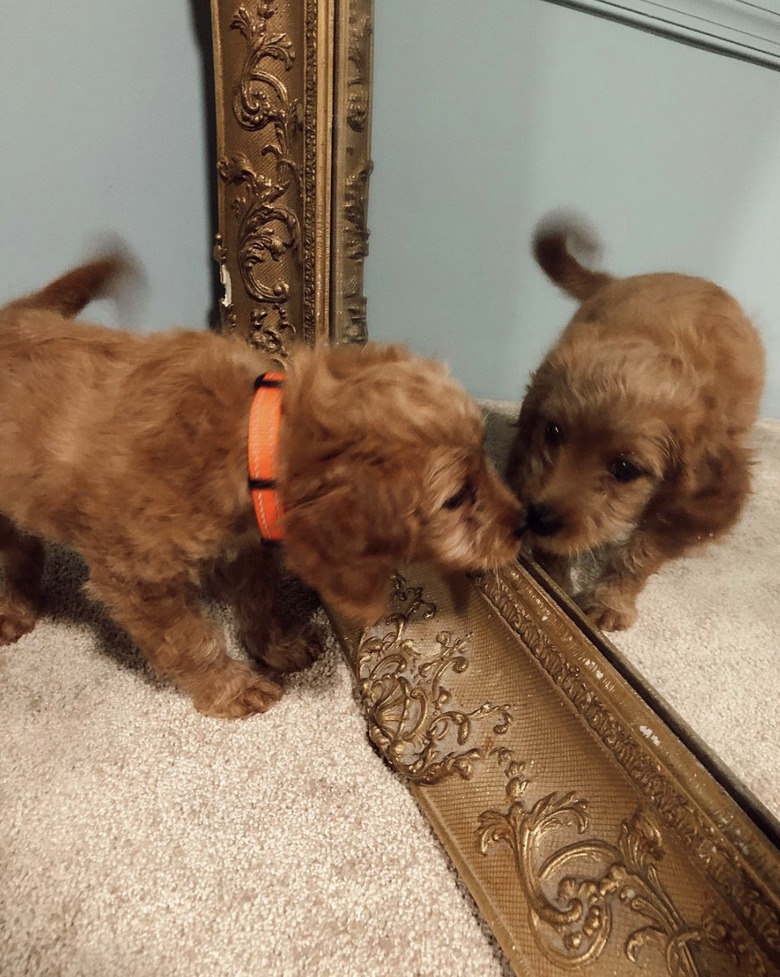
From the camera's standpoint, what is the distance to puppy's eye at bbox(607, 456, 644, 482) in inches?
48.5

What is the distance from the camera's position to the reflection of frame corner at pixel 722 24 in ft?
2.91

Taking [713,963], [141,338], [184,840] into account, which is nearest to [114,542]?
[141,338]

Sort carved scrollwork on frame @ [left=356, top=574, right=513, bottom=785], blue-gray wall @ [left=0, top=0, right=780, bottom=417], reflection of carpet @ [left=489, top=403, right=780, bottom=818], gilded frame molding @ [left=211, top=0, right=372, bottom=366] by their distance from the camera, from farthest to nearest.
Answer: gilded frame molding @ [left=211, top=0, right=372, bottom=366] → carved scrollwork on frame @ [left=356, top=574, right=513, bottom=785] → blue-gray wall @ [left=0, top=0, right=780, bottom=417] → reflection of carpet @ [left=489, top=403, right=780, bottom=818]

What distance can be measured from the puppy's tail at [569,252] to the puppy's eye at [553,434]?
254 millimetres

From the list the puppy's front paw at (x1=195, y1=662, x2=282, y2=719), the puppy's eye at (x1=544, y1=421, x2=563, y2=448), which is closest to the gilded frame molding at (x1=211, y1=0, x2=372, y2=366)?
the puppy's eye at (x1=544, y1=421, x2=563, y2=448)

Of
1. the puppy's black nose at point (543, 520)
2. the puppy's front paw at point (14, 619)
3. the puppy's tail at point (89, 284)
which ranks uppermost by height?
the puppy's tail at point (89, 284)

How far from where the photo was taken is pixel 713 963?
79 cm

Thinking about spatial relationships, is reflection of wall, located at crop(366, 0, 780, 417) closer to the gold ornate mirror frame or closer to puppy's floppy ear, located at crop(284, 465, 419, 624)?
the gold ornate mirror frame

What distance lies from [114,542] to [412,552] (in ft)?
1.66

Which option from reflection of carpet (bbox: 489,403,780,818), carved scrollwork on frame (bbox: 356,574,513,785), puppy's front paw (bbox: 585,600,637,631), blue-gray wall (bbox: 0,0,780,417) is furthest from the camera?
carved scrollwork on frame (bbox: 356,574,513,785)

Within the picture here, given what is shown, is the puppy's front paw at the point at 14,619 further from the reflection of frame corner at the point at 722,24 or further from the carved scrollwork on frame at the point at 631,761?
the reflection of frame corner at the point at 722,24

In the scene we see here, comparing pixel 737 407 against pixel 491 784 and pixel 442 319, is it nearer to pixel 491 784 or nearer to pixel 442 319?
pixel 442 319

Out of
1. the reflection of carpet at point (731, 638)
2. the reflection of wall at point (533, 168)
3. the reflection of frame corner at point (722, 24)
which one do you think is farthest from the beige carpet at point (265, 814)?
the reflection of frame corner at point (722, 24)

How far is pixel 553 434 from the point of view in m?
1.32
